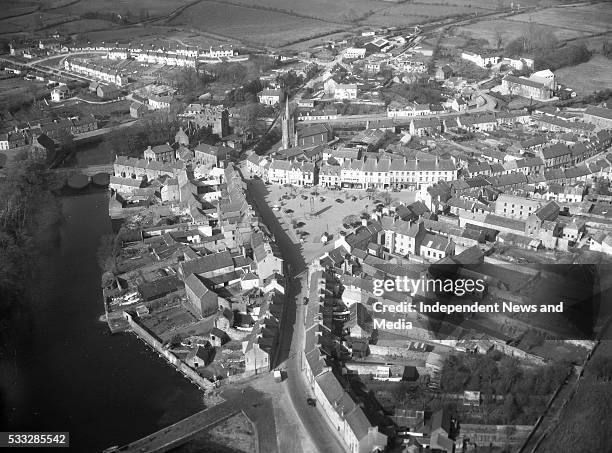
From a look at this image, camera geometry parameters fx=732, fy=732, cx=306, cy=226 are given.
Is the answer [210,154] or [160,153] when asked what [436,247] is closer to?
[210,154]

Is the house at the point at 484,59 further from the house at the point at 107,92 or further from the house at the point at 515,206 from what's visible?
the house at the point at 515,206

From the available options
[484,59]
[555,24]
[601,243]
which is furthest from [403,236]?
[555,24]

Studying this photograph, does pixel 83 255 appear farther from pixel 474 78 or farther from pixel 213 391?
pixel 474 78

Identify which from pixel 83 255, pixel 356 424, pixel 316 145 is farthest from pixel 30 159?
pixel 356 424

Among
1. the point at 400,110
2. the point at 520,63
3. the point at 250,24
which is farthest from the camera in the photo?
the point at 250,24

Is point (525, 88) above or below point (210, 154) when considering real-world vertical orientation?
above

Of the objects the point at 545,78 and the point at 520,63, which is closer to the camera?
the point at 545,78

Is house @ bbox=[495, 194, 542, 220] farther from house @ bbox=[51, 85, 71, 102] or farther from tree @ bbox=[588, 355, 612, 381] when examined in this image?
house @ bbox=[51, 85, 71, 102]
